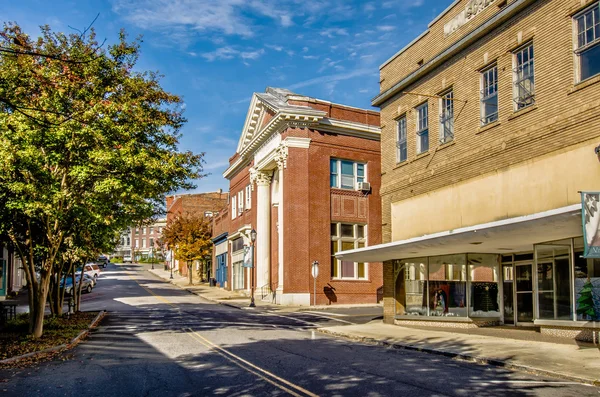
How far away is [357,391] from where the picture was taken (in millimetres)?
9320

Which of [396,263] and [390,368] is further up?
[396,263]

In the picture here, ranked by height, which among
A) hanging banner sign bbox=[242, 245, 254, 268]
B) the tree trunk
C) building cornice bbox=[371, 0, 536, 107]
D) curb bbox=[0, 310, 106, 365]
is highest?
building cornice bbox=[371, 0, 536, 107]

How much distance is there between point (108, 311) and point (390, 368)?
20.4 meters

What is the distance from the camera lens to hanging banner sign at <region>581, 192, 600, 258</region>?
1170cm

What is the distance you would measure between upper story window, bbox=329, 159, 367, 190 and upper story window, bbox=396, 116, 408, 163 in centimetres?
1384

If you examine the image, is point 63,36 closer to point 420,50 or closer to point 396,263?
point 420,50

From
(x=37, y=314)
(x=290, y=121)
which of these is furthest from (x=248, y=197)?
(x=37, y=314)

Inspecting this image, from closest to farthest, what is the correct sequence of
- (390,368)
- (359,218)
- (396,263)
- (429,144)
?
(390,368)
(429,144)
(396,263)
(359,218)

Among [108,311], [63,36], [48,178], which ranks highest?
[63,36]

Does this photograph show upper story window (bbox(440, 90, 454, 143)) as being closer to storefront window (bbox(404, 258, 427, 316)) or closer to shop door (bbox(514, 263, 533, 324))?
storefront window (bbox(404, 258, 427, 316))

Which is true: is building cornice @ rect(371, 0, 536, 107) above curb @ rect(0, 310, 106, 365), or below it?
above

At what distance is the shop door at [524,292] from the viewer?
60.0ft

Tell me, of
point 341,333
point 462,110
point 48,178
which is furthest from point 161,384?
point 462,110

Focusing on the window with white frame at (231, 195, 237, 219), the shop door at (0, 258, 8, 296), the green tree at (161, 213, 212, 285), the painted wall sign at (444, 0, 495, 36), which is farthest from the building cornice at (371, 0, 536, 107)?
the green tree at (161, 213, 212, 285)
